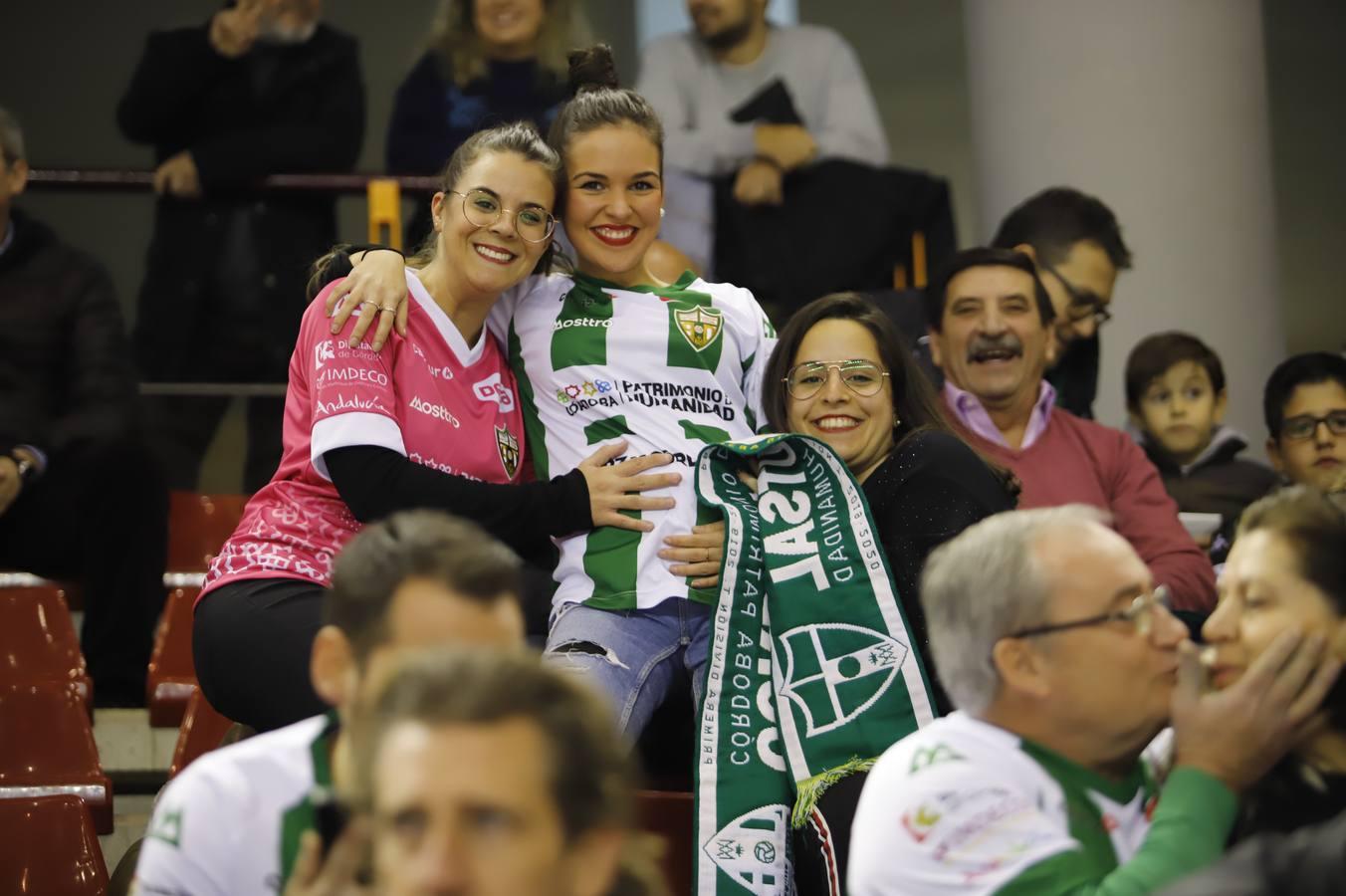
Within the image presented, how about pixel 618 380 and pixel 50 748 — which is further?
pixel 50 748

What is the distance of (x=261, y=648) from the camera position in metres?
2.59

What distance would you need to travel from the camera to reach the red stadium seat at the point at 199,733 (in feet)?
10.7

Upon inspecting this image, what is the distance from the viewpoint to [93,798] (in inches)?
127

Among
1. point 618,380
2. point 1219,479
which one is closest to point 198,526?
point 618,380

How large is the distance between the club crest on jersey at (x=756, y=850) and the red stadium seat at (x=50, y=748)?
118 centimetres

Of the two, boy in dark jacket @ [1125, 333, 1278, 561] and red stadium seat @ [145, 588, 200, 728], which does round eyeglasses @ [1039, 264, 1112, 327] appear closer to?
boy in dark jacket @ [1125, 333, 1278, 561]

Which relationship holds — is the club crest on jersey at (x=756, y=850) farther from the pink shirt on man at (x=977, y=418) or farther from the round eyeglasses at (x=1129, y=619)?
the pink shirt on man at (x=977, y=418)

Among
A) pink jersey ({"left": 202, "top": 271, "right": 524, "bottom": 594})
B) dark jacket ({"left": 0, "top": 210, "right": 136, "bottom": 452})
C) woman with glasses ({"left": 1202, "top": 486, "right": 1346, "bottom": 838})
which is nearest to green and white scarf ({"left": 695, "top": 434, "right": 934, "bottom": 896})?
pink jersey ({"left": 202, "top": 271, "right": 524, "bottom": 594})

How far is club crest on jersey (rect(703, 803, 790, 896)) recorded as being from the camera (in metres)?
2.63

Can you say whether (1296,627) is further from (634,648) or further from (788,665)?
(634,648)

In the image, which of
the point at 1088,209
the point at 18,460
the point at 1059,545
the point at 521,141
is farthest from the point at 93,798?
the point at 1088,209

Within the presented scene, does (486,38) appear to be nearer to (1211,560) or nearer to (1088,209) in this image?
(1088,209)

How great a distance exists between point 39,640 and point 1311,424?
2754mm

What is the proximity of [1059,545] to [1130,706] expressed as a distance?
0.60ft
